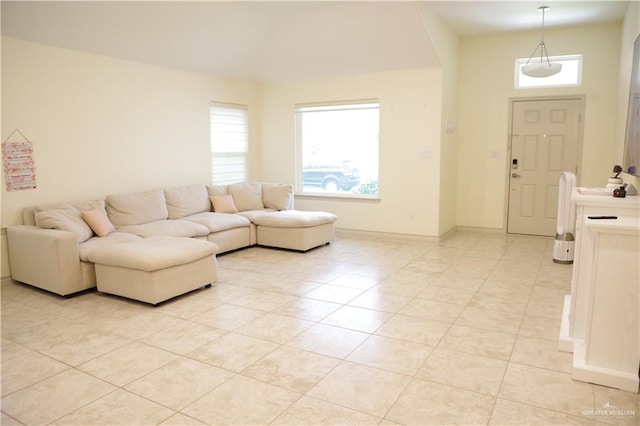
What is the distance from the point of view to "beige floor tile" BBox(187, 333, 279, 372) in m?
2.82

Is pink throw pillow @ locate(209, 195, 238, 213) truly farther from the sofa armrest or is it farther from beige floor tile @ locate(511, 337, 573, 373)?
beige floor tile @ locate(511, 337, 573, 373)

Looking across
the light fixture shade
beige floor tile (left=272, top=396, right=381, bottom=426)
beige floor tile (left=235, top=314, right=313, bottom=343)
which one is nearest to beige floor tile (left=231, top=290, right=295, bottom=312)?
beige floor tile (left=235, top=314, right=313, bottom=343)

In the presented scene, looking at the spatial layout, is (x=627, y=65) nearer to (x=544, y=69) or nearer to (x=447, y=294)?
(x=544, y=69)

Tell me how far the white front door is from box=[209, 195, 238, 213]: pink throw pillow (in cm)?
410

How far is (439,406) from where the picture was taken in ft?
7.63

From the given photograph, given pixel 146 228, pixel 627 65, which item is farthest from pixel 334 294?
pixel 627 65

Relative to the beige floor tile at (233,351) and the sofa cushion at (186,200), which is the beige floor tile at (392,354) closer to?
the beige floor tile at (233,351)

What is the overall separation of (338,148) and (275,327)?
4249 mm

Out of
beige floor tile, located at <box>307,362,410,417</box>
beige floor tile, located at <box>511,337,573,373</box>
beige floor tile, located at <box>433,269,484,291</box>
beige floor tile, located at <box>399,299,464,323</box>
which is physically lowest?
beige floor tile, located at <box>307,362,410,417</box>

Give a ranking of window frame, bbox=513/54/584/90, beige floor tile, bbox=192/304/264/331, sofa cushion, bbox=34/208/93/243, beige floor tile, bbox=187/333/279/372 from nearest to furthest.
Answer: beige floor tile, bbox=187/333/279/372
beige floor tile, bbox=192/304/264/331
sofa cushion, bbox=34/208/93/243
window frame, bbox=513/54/584/90

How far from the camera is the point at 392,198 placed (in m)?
6.59

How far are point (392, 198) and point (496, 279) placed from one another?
7.62 feet

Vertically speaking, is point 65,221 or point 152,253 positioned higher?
point 65,221

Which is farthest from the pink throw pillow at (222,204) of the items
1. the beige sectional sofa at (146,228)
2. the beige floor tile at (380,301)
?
the beige floor tile at (380,301)
